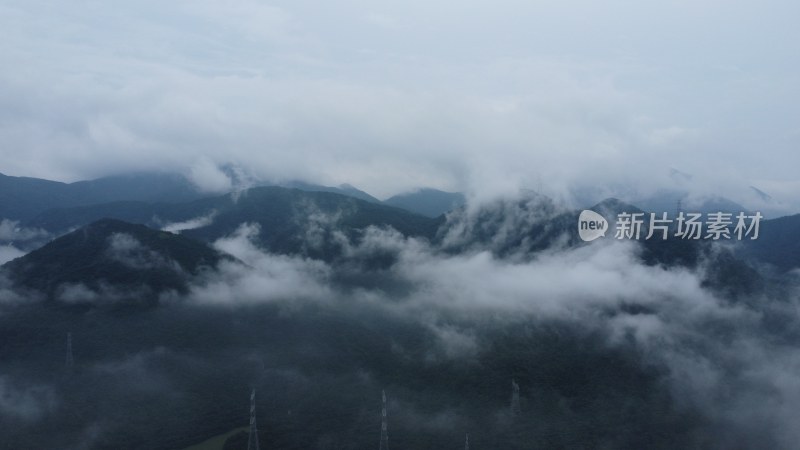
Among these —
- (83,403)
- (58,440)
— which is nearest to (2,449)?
(58,440)

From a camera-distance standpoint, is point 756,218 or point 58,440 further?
point 58,440

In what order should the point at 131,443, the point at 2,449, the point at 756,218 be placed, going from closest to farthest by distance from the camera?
the point at 756,218 < the point at 2,449 < the point at 131,443

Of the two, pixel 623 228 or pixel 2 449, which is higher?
pixel 623 228

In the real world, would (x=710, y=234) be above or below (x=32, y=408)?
above

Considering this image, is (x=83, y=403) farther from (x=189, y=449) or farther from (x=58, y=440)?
(x=189, y=449)

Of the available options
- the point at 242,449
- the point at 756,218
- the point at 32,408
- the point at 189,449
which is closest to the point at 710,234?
the point at 756,218

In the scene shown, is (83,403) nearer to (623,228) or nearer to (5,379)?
(5,379)

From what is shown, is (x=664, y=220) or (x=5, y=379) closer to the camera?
(x=664, y=220)

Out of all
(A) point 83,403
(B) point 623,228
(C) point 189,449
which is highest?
(B) point 623,228

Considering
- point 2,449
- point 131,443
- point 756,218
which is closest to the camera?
point 756,218
